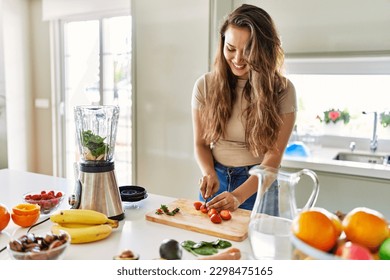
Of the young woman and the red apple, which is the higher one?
the young woman

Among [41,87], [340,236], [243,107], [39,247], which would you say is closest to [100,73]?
[41,87]

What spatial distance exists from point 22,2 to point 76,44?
0.64m

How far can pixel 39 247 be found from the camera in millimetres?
894

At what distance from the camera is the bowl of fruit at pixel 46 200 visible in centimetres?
128

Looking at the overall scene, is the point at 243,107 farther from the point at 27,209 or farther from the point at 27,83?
the point at 27,83

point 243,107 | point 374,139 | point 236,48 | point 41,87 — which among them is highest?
point 236,48

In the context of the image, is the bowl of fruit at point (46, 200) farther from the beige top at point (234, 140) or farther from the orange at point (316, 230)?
the orange at point (316, 230)

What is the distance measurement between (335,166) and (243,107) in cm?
79

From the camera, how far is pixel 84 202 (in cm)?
122

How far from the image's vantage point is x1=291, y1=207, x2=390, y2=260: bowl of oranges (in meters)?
0.66

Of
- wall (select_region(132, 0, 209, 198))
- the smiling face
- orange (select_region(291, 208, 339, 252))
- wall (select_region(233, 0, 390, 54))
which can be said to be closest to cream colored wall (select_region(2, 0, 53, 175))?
wall (select_region(132, 0, 209, 198))

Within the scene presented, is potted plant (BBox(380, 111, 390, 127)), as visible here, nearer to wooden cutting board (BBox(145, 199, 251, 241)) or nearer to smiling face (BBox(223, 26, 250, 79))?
smiling face (BBox(223, 26, 250, 79))

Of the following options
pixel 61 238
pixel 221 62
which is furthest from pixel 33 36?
pixel 61 238

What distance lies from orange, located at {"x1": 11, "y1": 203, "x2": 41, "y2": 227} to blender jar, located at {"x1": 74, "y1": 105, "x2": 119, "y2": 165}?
21 centimetres
